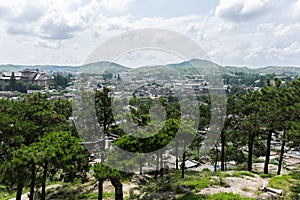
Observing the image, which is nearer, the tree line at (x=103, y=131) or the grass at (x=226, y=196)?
the tree line at (x=103, y=131)

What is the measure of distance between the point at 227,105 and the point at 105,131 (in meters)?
6.30

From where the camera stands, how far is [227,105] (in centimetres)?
1284

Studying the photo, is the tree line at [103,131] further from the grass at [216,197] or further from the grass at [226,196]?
the grass at [226,196]

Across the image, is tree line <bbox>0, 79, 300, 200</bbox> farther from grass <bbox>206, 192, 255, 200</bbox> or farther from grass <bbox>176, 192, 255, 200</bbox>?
grass <bbox>206, 192, 255, 200</bbox>

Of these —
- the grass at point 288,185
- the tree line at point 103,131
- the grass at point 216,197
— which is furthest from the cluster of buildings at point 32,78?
the grass at point 288,185

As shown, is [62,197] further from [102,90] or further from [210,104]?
[210,104]

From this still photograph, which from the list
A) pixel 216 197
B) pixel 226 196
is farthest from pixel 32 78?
pixel 226 196

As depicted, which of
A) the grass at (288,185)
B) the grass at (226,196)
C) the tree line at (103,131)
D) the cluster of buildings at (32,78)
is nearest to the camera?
the tree line at (103,131)

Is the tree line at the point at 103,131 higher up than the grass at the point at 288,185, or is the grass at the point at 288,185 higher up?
the tree line at the point at 103,131

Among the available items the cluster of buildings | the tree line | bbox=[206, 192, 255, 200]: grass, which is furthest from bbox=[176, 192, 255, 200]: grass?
the cluster of buildings

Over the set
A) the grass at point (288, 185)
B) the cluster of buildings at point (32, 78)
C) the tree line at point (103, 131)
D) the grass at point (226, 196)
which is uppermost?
the cluster of buildings at point (32, 78)

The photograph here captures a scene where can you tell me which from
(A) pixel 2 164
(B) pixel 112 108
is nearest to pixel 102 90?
(B) pixel 112 108

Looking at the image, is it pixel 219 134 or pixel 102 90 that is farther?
pixel 219 134

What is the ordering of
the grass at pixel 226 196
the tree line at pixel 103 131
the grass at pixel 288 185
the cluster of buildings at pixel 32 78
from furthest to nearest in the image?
the cluster of buildings at pixel 32 78
the grass at pixel 288 185
the grass at pixel 226 196
the tree line at pixel 103 131
